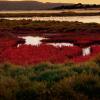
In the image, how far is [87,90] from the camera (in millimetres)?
14445

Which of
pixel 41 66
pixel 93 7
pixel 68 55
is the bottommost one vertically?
pixel 93 7

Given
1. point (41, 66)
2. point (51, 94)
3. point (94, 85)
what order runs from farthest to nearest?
point (41, 66) < point (94, 85) < point (51, 94)

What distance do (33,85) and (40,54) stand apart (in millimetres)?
16432

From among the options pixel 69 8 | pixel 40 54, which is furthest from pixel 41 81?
pixel 69 8

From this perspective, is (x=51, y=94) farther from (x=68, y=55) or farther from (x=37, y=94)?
(x=68, y=55)

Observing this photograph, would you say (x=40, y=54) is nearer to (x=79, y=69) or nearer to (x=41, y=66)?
(x=41, y=66)

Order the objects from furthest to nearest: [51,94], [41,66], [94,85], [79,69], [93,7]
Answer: [93,7] < [41,66] < [79,69] < [94,85] < [51,94]

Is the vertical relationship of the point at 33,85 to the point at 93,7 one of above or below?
above

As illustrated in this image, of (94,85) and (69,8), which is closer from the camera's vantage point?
(94,85)

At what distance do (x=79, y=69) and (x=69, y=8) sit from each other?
505ft

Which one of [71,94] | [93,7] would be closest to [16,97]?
[71,94]

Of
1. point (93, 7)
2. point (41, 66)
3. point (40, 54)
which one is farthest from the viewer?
point (93, 7)

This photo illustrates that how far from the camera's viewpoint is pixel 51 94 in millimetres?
13656

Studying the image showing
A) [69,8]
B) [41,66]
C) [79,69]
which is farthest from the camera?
[69,8]
